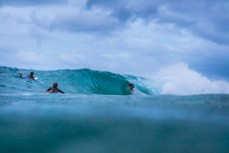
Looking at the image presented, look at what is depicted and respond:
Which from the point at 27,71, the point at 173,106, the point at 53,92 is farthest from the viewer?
the point at 27,71

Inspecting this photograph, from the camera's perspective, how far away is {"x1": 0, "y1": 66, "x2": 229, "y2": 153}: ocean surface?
56.8ft

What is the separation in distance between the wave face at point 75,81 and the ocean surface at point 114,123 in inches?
226

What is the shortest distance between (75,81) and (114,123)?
38.3 feet

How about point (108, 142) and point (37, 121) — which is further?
point (37, 121)

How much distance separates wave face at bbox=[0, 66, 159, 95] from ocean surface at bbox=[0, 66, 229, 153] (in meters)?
5.73

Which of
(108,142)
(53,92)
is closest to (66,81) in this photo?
(53,92)

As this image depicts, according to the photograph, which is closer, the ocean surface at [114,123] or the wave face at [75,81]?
the ocean surface at [114,123]

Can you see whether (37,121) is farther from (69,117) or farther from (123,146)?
(123,146)

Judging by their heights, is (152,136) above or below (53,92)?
below

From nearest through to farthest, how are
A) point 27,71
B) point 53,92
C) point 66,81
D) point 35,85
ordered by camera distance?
point 53,92 → point 35,85 → point 66,81 → point 27,71

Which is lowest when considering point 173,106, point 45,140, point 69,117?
point 45,140

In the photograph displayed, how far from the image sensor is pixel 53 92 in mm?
20656

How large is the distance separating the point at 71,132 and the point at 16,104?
3.67 m

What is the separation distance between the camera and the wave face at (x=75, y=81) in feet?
87.4
